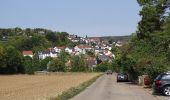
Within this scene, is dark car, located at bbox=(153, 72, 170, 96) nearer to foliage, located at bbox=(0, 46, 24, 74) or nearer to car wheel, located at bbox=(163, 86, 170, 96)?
car wheel, located at bbox=(163, 86, 170, 96)

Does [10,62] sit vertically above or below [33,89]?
above

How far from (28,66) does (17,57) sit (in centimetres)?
1041

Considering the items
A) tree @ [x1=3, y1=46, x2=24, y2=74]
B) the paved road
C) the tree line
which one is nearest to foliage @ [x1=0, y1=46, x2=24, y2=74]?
tree @ [x1=3, y1=46, x2=24, y2=74]

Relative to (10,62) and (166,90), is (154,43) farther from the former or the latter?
(10,62)

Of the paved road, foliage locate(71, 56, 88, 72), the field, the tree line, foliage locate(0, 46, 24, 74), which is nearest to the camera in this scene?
the paved road

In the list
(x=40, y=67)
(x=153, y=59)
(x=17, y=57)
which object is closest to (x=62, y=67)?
(x=40, y=67)

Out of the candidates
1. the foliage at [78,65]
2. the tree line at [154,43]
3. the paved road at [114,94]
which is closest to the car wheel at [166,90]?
the paved road at [114,94]

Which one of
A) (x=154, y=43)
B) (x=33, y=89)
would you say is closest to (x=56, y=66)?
(x=154, y=43)

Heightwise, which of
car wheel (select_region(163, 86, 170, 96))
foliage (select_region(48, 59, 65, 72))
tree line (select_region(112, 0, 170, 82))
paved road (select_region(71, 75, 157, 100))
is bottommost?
foliage (select_region(48, 59, 65, 72))

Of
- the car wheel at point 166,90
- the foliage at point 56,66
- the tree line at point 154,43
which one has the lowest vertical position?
the foliage at point 56,66

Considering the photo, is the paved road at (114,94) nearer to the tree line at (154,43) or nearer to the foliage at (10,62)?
the tree line at (154,43)

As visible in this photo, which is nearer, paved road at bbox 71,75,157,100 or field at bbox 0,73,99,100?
paved road at bbox 71,75,157,100

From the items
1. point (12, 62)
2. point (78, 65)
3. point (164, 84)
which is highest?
point (164, 84)

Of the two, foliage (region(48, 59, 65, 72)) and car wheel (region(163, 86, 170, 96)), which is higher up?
car wheel (region(163, 86, 170, 96))
